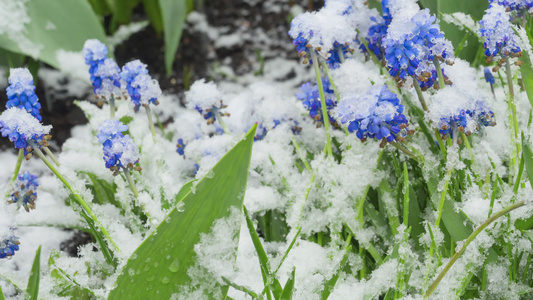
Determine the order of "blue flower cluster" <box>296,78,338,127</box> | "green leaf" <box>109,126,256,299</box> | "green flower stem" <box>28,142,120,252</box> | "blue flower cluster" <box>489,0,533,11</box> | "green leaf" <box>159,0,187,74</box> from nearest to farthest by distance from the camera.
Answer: "green leaf" <box>109,126,256,299</box>
"green flower stem" <box>28,142,120,252</box>
"blue flower cluster" <box>489,0,533,11</box>
"blue flower cluster" <box>296,78,338,127</box>
"green leaf" <box>159,0,187,74</box>

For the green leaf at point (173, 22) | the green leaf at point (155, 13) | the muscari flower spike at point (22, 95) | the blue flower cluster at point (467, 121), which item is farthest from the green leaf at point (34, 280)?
the green leaf at point (155, 13)

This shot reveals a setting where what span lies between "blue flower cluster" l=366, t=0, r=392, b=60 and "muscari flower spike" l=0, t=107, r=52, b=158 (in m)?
0.58

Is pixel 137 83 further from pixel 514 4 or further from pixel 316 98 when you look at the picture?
pixel 514 4

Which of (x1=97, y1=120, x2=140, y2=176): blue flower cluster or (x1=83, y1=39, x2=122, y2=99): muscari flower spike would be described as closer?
(x1=97, y1=120, x2=140, y2=176): blue flower cluster

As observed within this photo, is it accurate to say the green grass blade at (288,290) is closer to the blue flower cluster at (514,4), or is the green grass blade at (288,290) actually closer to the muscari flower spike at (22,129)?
the muscari flower spike at (22,129)

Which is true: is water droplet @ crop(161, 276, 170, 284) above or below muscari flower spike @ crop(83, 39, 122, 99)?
below

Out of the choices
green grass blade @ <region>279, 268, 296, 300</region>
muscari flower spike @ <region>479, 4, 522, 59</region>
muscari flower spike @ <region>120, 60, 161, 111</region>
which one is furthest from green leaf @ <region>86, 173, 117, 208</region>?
muscari flower spike @ <region>479, 4, 522, 59</region>

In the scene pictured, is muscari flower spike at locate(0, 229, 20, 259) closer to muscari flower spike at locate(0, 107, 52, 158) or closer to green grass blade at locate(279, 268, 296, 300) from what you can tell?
muscari flower spike at locate(0, 107, 52, 158)

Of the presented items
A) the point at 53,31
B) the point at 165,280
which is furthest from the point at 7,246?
the point at 53,31

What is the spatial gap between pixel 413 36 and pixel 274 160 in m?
0.40

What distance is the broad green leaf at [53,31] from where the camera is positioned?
4.36 feet

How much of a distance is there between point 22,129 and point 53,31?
0.68 metres

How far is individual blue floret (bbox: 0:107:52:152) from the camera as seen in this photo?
2.52ft

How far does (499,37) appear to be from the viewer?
817mm
